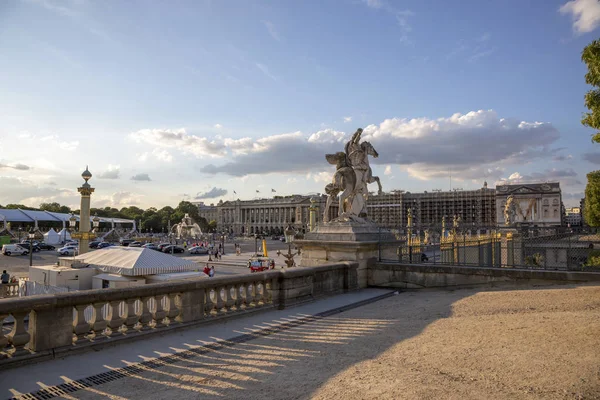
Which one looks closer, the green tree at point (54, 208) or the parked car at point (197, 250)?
the parked car at point (197, 250)

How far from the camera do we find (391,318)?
7594 millimetres

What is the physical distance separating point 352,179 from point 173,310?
664 centimetres

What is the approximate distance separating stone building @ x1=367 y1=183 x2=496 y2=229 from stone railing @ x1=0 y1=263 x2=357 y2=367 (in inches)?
5684

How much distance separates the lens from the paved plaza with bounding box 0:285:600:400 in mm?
4246

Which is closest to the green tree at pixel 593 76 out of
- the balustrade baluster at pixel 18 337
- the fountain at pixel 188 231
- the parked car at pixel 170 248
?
the balustrade baluster at pixel 18 337

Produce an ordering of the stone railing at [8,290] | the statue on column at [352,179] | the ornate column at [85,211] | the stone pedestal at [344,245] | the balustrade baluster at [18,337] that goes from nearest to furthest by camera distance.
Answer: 1. the balustrade baluster at [18,337]
2. the stone pedestal at [344,245]
3. the statue on column at [352,179]
4. the stone railing at [8,290]
5. the ornate column at [85,211]

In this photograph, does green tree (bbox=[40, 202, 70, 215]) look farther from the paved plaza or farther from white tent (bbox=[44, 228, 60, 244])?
the paved plaza

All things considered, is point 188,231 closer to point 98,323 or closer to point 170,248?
point 170,248

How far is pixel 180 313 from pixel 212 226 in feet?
610

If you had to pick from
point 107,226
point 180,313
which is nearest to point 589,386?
point 180,313

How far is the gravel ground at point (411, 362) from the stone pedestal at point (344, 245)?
150 inches

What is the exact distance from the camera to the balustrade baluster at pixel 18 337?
16.5ft

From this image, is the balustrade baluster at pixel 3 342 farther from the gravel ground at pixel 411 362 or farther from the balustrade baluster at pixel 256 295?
the balustrade baluster at pixel 256 295

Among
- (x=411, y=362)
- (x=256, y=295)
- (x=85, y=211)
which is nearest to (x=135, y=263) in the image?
(x=256, y=295)
